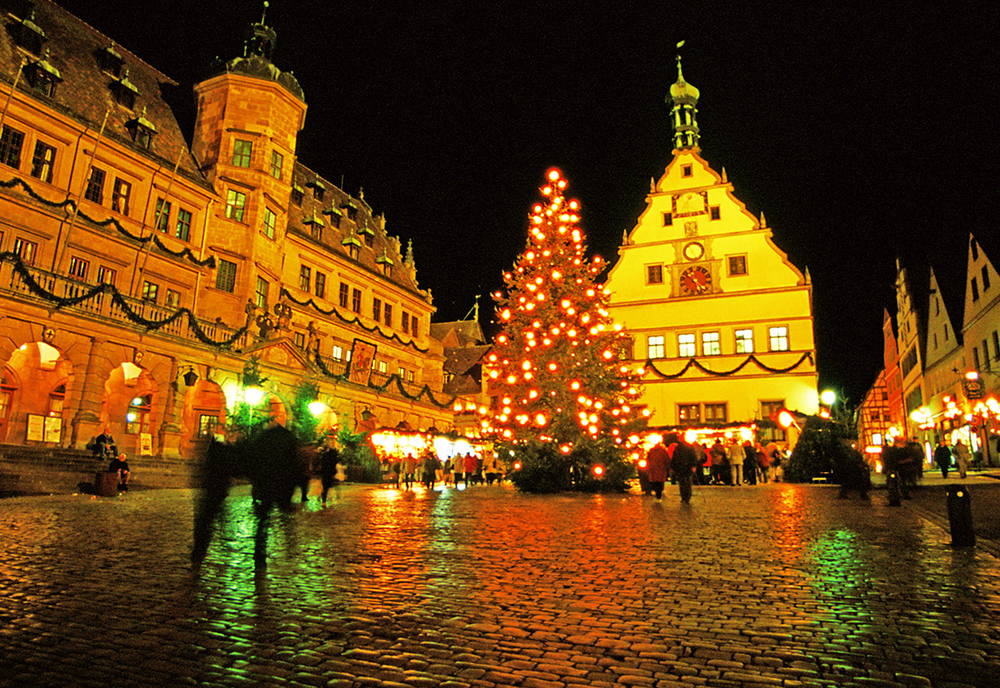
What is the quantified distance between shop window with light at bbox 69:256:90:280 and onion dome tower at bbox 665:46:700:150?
38.2 m

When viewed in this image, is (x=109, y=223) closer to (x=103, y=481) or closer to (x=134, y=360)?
(x=134, y=360)

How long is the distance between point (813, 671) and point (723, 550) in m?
4.68

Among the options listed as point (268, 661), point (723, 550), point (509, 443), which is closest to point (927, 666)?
point (268, 661)

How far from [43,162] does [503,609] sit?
1217 inches

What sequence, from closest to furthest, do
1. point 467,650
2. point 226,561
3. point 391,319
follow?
1. point 467,650
2. point 226,561
3. point 391,319

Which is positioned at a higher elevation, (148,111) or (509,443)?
(148,111)

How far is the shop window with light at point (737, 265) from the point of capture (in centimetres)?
3944

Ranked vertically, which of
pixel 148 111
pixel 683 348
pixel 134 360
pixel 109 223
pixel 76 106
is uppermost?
pixel 148 111

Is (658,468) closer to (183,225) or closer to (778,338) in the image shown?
(778,338)

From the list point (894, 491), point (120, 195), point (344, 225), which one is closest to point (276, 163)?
point (120, 195)

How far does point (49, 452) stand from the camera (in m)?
21.0

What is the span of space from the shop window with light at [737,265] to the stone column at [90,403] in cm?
3354

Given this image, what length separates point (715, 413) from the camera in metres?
38.6

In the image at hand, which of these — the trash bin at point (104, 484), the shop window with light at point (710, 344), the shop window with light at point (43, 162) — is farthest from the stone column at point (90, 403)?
the shop window with light at point (710, 344)
